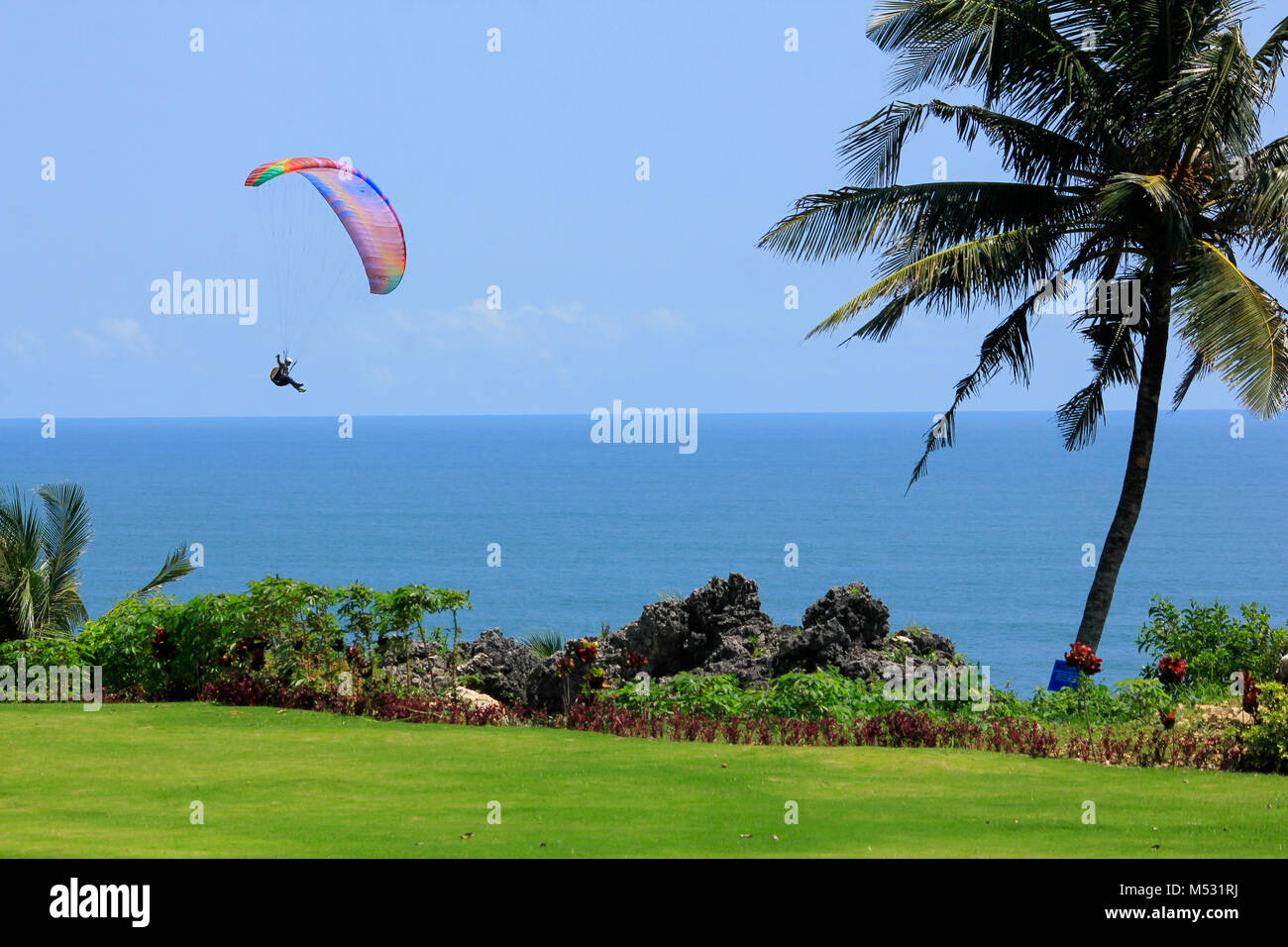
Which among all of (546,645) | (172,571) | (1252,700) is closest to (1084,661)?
(1252,700)

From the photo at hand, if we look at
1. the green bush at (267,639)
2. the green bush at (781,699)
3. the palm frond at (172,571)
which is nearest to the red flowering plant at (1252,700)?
the green bush at (781,699)

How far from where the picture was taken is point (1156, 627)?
63.1 ft

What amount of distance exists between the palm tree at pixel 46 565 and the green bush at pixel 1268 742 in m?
16.5

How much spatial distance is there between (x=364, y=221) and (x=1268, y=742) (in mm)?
Answer: 16797

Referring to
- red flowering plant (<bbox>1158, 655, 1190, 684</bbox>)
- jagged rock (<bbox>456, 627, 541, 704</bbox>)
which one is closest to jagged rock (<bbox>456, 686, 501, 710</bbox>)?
jagged rock (<bbox>456, 627, 541, 704</bbox>)

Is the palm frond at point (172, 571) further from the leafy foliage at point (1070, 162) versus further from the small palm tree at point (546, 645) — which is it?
the leafy foliage at point (1070, 162)

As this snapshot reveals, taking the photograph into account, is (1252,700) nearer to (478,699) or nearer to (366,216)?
(478,699)

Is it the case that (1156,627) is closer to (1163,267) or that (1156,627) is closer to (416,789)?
(1163,267)

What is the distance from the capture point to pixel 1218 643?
729 inches

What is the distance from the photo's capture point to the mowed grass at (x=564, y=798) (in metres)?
9.15

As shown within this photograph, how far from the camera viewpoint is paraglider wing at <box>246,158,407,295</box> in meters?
21.4

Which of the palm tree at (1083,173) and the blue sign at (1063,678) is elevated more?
the palm tree at (1083,173)

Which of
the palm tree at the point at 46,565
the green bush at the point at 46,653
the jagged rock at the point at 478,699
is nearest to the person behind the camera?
the jagged rock at the point at 478,699

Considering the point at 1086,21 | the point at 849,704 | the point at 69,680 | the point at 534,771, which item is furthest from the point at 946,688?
the point at 69,680
